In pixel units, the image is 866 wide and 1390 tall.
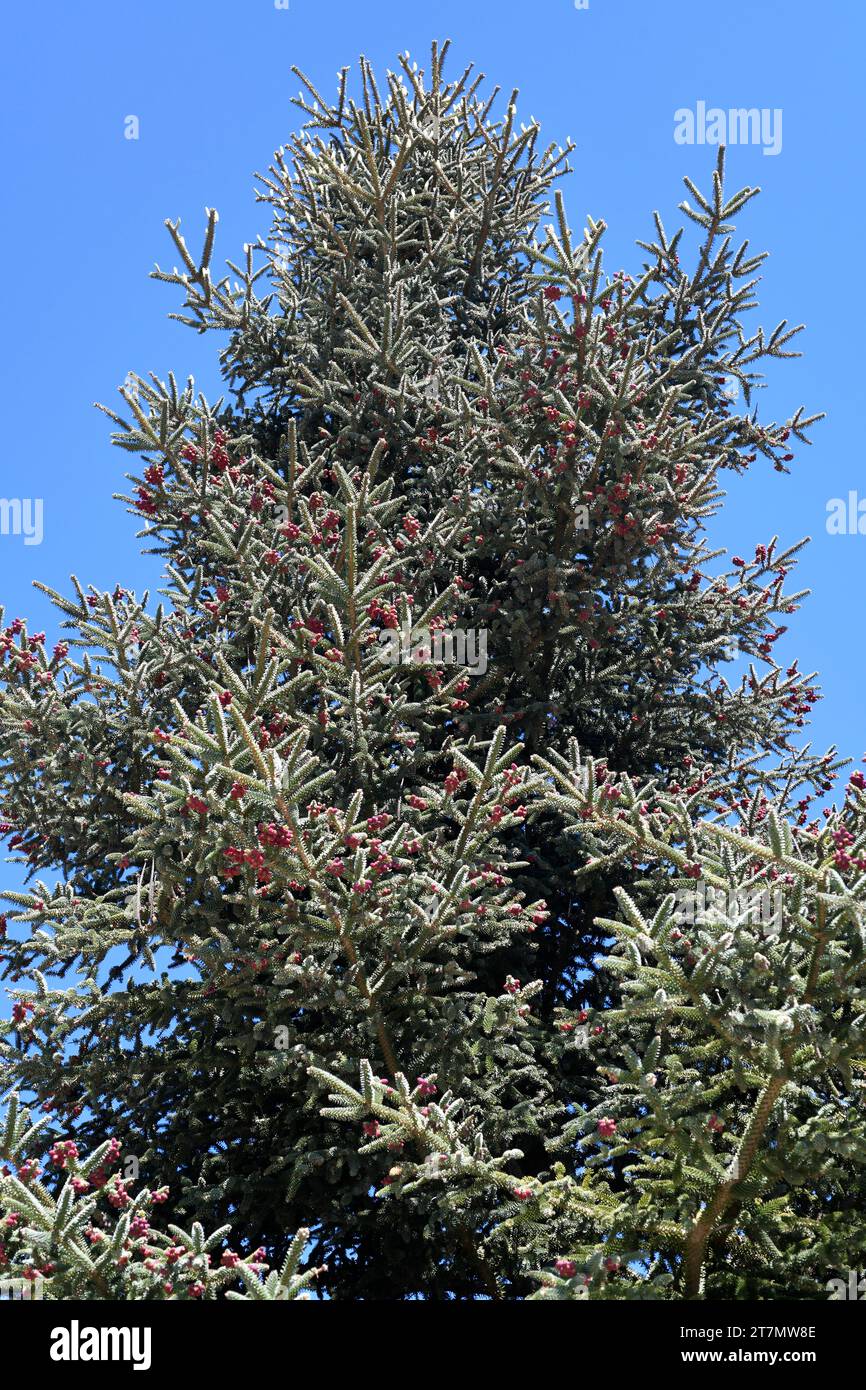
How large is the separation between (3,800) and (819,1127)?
598cm

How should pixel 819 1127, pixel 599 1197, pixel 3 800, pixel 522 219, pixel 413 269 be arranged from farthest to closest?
1. pixel 522 219
2. pixel 413 269
3. pixel 3 800
4. pixel 599 1197
5. pixel 819 1127

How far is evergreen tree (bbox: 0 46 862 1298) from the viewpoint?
6.95m

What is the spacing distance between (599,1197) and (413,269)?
797 cm

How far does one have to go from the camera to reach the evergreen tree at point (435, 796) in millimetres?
6945

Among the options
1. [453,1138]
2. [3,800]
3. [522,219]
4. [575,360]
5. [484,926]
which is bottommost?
[453,1138]

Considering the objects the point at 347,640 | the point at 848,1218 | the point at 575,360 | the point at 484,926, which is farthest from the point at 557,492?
the point at 848,1218

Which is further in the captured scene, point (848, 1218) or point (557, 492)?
point (557, 492)

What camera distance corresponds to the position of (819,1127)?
21.7ft

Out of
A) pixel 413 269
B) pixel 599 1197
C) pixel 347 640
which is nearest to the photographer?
pixel 599 1197

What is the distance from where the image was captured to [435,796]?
8.27 meters

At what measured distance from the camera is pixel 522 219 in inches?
506
